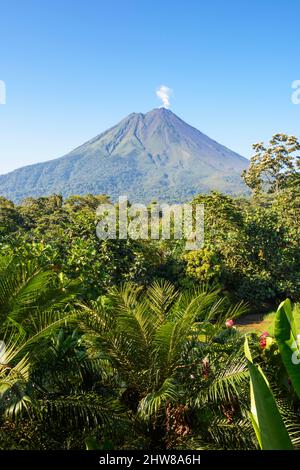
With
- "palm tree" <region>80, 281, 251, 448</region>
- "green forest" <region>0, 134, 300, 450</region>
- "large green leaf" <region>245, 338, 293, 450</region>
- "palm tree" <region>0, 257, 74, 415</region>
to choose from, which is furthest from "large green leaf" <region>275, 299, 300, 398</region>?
"palm tree" <region>0, 257, 74, 415</region>

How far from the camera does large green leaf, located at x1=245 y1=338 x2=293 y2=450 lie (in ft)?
4.82

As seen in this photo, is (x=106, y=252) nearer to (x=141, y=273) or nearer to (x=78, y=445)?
Result: (x=141, y=273)

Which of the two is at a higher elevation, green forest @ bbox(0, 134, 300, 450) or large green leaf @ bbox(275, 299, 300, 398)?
large green leaf @ bbox(275, 299, 300, 398)

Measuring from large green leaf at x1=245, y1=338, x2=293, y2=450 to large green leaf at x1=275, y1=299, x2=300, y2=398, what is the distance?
0.98 feet

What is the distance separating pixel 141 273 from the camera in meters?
10.5

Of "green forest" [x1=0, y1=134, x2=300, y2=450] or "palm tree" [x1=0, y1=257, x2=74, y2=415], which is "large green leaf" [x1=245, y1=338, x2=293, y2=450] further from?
"palm tree" [x1=0, y1=257, x2=74, y2=415]

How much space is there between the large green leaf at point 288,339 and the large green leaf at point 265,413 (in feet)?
0.98

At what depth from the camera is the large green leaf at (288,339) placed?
172cm

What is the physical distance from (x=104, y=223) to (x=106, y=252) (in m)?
0.65

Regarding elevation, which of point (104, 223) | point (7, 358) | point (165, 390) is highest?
point (104, 223)

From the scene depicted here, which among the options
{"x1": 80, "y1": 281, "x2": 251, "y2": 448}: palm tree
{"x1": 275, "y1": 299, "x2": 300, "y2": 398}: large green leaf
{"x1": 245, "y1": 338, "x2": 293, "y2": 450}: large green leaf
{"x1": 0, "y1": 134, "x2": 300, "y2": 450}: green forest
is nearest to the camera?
{"x1": 245, "y1": 338, "x2": 293, "y2": 450}: large green leaf

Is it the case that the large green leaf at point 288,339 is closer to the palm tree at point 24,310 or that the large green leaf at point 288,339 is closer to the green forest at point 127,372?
the green forest at point 127,372

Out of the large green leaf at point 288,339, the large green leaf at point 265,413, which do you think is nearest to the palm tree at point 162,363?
the large green leaf at point 288,339
